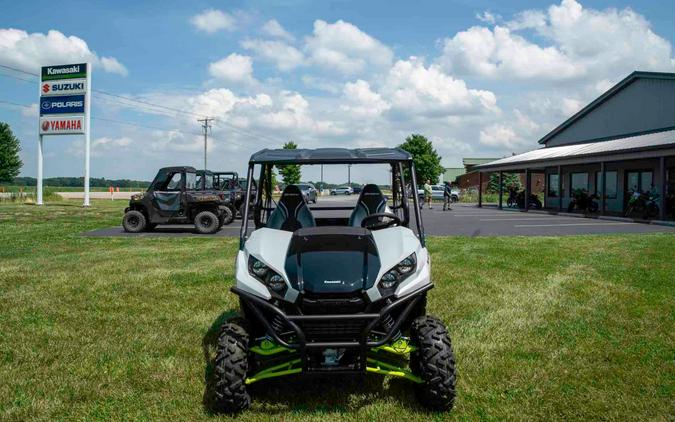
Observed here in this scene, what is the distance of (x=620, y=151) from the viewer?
885 inches

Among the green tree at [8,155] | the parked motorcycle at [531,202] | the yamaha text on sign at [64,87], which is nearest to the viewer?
the yamaha text on sign at [64,87]

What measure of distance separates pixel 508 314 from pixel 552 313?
54 centimetres

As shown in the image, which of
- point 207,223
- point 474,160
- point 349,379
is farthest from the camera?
point 474,160

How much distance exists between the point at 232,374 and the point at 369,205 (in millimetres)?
2141

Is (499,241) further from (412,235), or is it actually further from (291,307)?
(291,307)

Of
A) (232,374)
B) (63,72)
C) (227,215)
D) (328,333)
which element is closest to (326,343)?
(328,333)

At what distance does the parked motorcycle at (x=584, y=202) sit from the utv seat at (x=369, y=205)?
79.8 ft

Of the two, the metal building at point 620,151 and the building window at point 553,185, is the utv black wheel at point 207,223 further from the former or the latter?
the building window at point 553,185

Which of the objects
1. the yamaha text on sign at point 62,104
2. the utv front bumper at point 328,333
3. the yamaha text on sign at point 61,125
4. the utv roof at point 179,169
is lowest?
the utv front bumper at point 328,333

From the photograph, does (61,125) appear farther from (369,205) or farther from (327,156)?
(327,156)

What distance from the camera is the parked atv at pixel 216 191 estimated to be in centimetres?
1709

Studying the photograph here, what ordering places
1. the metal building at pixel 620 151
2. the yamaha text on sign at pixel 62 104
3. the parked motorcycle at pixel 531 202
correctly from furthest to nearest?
the parked motorcycle at pixel 531 202, the yamaha text on sign at pixel 62 104, the metal building at pixel 620 151

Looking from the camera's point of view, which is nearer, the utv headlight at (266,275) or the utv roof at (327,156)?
the utv headlight at (266,275)

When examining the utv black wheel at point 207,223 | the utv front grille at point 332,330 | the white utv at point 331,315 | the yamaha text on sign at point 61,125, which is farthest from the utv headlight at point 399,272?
the yamaha text on sign at point 61,125
